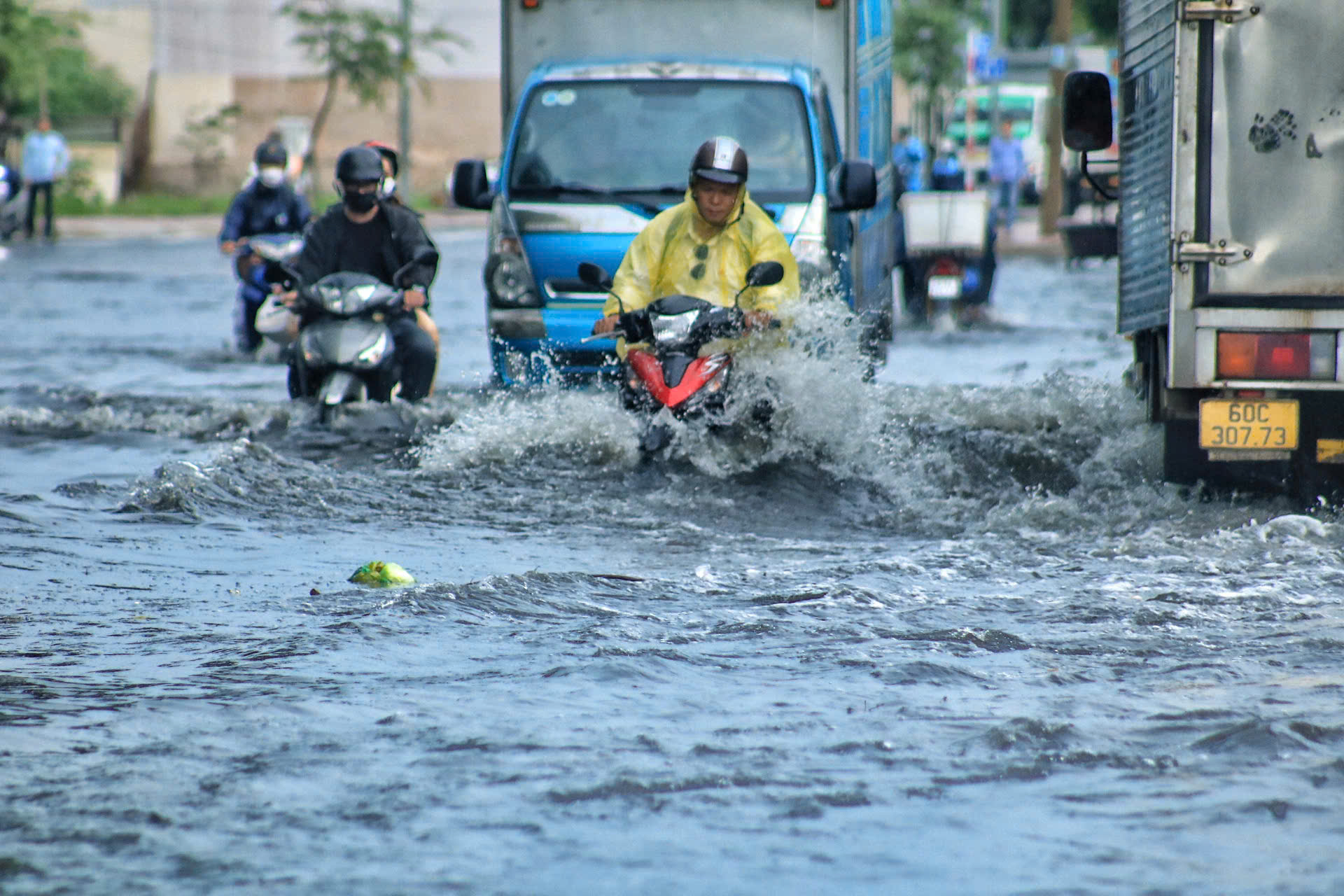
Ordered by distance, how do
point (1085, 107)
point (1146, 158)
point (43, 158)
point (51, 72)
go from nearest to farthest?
point (1146, 158)
point (1085, 107)
point (43, 158)
point (51, 72)

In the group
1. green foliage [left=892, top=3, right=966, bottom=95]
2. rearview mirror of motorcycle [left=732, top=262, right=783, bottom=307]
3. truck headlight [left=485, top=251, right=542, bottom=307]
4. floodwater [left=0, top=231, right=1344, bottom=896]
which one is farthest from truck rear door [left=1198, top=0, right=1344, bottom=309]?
green foliage [left=892, top=3, right=966, bottom=95]

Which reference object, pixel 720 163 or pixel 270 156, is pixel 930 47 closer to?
pixel 270 156

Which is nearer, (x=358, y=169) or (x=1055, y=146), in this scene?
(x=358, y=169)

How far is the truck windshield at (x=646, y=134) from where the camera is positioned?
39.4ft

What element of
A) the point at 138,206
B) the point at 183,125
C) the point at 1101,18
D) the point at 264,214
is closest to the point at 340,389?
the point at 264,214

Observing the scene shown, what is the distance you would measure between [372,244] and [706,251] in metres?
2.10

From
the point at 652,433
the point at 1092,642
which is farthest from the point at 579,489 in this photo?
the point at 1092,642

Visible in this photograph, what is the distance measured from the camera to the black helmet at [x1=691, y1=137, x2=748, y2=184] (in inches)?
372

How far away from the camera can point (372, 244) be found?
36.3ft

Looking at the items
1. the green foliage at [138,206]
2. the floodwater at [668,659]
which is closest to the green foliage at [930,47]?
the green foliage at [138,206]

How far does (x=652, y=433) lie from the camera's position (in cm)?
916

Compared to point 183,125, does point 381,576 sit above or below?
below

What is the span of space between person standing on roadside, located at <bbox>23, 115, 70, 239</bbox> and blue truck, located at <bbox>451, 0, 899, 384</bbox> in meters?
23.1

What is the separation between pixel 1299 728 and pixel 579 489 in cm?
475
